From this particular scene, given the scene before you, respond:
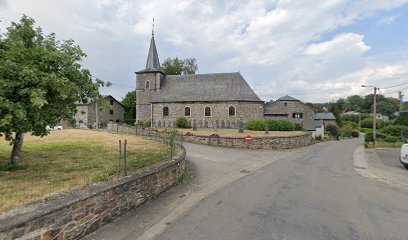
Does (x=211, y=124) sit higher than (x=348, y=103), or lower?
lower

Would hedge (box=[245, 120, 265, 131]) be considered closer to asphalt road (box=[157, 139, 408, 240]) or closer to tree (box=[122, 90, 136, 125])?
asphalt road (box=[157, 139, 408, 240])

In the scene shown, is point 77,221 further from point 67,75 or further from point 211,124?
point 211,124

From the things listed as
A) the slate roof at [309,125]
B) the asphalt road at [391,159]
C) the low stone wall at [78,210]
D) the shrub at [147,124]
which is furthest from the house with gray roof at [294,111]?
the low stone wall at [78,210]

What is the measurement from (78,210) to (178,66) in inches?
1962

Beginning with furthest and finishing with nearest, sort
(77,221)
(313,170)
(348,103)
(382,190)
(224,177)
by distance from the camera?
(348,103)
(313,170)
(224,177)
(382,190)
(77,221)

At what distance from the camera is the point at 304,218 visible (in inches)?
213

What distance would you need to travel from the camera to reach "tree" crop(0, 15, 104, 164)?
15.4ft

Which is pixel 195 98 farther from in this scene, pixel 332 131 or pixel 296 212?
pixel 332 131

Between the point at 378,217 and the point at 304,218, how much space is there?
194 cm

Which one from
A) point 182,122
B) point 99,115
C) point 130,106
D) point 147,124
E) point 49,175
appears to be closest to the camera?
point 49,175

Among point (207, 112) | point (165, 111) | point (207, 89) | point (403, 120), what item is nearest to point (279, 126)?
point (207, 112)

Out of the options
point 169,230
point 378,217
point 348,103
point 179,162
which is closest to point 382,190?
point 378,217

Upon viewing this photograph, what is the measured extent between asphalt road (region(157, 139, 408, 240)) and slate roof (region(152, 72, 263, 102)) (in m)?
27.5

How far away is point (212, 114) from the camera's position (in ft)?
120
